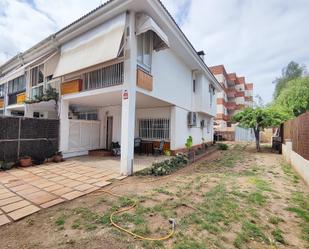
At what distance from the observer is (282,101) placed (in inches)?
989

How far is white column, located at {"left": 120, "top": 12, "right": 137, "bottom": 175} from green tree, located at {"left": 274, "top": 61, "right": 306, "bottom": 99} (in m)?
34.2

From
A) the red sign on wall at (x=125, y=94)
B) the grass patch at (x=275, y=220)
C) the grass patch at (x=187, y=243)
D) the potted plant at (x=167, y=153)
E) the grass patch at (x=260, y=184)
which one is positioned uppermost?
the red sign on wall at (x=125, y=94)

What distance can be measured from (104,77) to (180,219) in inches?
281

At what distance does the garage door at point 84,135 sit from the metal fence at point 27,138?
101 centimetres

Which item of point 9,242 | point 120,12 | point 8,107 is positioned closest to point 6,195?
point 9,242

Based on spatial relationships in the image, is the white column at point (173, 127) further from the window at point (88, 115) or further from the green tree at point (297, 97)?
the green tree at point (297, 97)

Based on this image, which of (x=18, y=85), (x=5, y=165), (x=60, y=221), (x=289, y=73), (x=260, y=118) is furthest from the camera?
(x=289, y=73)

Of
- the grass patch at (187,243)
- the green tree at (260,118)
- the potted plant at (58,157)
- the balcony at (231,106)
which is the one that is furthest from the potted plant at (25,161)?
the balcony at (231,106)

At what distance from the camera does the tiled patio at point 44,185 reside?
426cm

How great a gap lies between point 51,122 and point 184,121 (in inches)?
332

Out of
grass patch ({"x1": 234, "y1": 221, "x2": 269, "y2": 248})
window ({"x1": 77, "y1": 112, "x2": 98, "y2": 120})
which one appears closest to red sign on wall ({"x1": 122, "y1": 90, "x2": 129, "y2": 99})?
grass patch ({"x1": 234, "y1": 221, "x2": 269, "y2": 248})

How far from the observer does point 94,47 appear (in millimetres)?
7586

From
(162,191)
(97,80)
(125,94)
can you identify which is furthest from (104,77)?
(162,191)

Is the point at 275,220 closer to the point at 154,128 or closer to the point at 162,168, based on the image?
the point at 162,168
